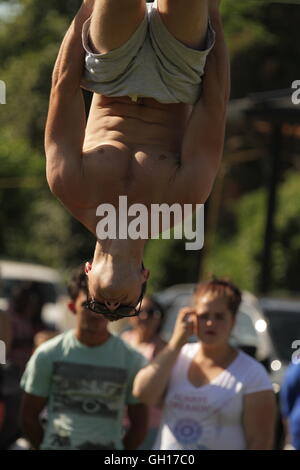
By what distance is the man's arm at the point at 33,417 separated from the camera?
6562 mm

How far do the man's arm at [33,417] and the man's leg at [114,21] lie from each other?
230 centimetres

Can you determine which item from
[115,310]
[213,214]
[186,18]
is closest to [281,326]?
[115,310]

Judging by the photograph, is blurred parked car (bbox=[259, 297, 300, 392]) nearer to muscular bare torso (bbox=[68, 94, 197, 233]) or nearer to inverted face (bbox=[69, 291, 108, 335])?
inverted face (bbox=[69, 291, 108, 335])

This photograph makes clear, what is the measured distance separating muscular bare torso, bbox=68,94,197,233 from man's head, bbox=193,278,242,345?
4.59ft

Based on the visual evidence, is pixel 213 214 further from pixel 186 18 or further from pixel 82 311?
pixel 186 18

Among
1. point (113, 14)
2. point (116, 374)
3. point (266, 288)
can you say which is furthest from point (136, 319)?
point (266, 288)

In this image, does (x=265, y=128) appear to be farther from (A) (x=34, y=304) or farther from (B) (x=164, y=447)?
(B) (x=164, y=447)

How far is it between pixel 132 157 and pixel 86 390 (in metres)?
1.76

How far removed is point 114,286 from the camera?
5.25 metres

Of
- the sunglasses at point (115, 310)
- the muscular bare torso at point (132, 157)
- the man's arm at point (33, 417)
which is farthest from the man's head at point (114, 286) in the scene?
the man's arm at point (33, 417)

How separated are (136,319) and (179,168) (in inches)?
110

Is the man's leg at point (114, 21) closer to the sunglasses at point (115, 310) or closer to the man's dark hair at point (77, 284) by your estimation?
the sunglasses at point (115, 310)

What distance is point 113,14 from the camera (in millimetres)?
5047

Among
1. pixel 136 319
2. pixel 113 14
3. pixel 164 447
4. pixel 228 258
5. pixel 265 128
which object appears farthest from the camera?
pixel 228 258
